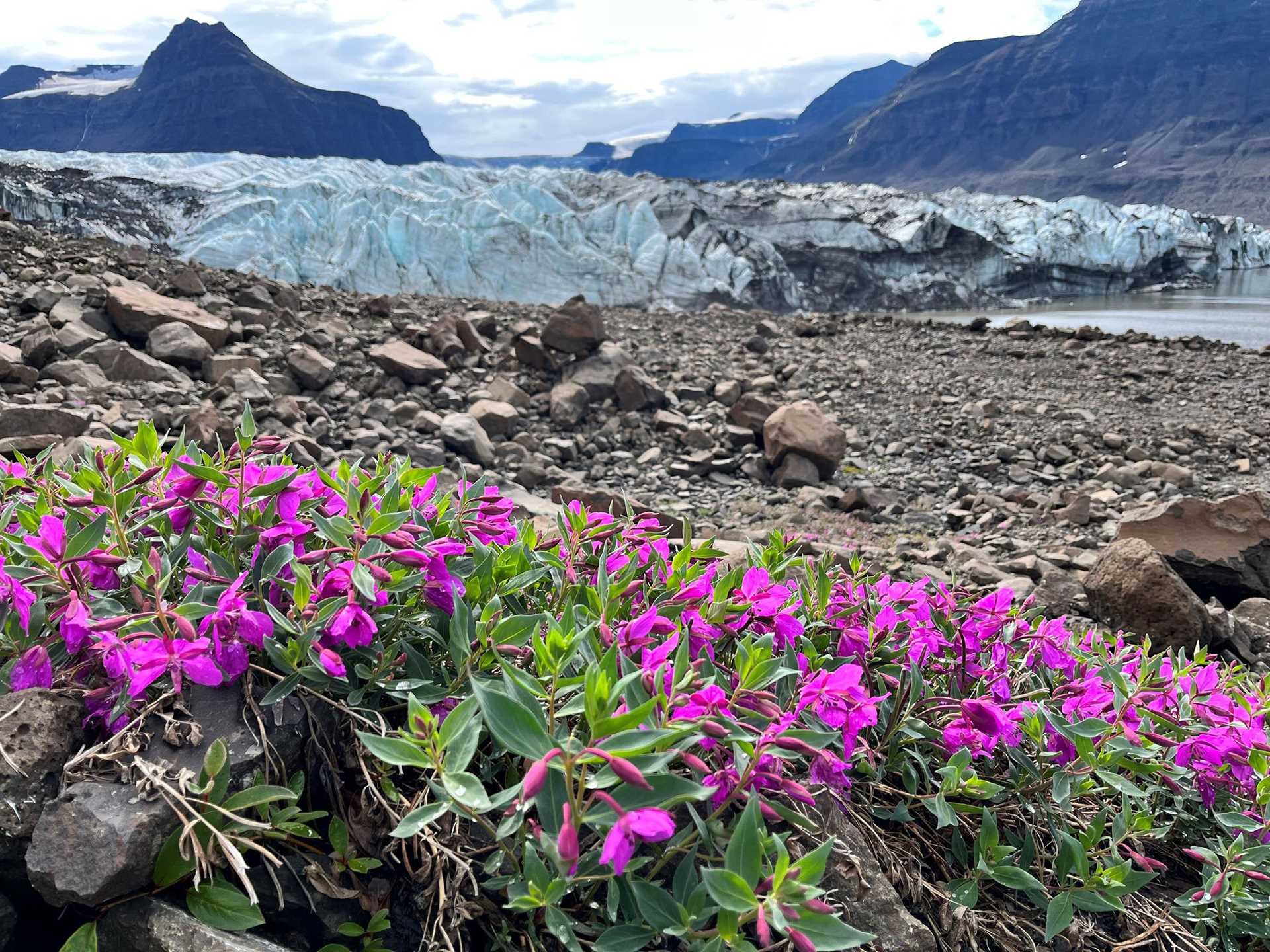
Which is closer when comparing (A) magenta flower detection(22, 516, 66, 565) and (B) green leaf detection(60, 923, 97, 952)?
(B) green leaf detection(60, 923, 97, 952)

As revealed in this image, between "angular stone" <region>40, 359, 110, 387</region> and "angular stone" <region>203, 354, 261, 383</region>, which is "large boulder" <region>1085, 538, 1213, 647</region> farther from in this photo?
"angular stone" <region>40, 359, 110, 387</region>

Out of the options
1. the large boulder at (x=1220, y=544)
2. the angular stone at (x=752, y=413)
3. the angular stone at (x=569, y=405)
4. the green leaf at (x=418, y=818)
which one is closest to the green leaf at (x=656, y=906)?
Answer: the green leaf at (x=418, y=818)

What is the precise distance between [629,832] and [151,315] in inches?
265

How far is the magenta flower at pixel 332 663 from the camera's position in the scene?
3.47 feet

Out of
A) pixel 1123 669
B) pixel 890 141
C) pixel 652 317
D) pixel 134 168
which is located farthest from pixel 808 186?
pixel 890 141

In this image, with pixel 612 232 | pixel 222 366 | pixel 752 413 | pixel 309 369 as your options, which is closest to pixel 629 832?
pixel 222 366

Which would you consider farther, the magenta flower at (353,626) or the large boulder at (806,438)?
the large boulder at (806,438)

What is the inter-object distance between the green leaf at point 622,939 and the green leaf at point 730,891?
0.43 feet

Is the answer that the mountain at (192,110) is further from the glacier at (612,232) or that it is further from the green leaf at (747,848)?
the green leaf at (747,848)

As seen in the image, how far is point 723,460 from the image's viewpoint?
6.64m

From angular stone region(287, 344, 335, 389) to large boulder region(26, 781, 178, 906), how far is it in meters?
5.90

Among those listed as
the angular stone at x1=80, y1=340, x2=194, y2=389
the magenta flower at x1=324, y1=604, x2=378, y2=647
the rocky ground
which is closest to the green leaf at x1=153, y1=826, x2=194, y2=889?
the magenta flower at x1=324, y1=604, x2=378, y2=647

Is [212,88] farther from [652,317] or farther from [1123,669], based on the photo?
[1123,669]

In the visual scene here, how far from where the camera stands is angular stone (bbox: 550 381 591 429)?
7023 millimetres
